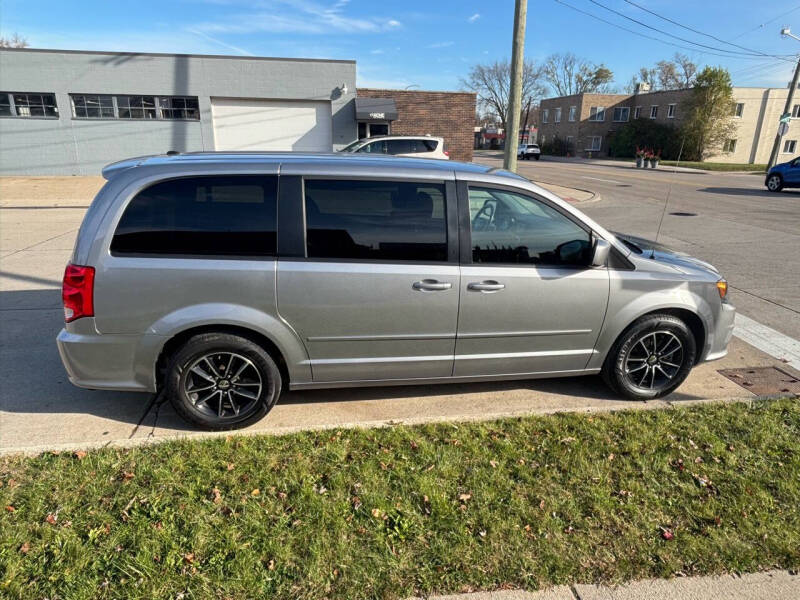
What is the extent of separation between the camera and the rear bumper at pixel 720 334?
3.97 metres

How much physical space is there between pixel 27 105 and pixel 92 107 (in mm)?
2651

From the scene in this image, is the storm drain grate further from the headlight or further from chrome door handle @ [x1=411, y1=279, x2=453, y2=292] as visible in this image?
chrome door handle @ [x1=411, y1=279, x2=453, y2=292]

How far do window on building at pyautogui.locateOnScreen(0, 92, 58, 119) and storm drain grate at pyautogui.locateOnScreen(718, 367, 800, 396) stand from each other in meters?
26.2

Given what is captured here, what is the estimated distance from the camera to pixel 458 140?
26125 millimetres

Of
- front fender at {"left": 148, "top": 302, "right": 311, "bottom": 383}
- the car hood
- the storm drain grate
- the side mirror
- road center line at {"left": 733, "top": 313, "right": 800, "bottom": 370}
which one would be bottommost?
the storm drain grate

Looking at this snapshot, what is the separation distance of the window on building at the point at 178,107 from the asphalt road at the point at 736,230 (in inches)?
660

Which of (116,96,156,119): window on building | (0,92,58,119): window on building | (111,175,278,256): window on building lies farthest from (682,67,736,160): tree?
(111,175,278,256): window on building

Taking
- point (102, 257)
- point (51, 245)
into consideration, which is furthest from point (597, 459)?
point (51, 245)

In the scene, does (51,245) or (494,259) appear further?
(51,245)

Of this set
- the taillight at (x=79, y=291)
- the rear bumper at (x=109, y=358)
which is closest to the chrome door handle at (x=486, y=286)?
the rear bumper at (x=109, y=358)

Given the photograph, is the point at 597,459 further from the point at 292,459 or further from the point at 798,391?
the point at 798,391

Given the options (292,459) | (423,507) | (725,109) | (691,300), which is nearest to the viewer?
(423,507)

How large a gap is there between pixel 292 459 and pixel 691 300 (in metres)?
3.09

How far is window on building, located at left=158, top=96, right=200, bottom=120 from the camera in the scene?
22203 millimetres
